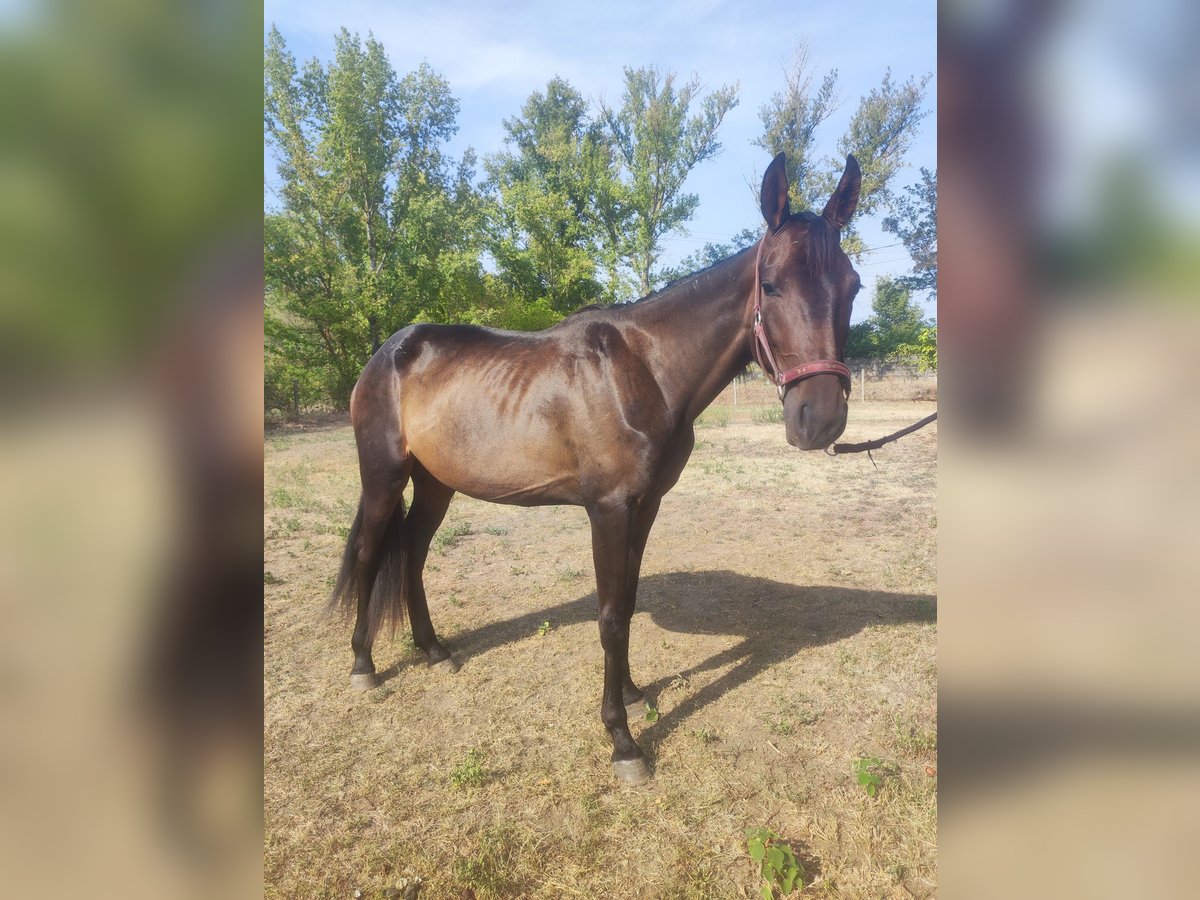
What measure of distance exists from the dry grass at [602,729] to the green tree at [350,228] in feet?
42.9

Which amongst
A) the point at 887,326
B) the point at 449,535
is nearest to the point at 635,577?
the point at 449,535

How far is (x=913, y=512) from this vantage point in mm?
6297

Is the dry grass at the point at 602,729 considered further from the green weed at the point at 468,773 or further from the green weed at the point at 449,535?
the green weed at the point at 449,535

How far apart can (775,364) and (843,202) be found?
663 millimetres

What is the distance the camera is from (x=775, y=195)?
6.68 feet

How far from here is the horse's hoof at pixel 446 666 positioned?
10.4 feet

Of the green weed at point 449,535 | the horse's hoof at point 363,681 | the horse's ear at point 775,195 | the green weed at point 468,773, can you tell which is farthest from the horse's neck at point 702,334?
the green weed at point 449,535

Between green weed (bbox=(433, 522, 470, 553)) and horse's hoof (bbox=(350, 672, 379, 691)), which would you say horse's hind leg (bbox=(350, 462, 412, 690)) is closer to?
horse's hoof (bbox=(350, 672, 379, 691))

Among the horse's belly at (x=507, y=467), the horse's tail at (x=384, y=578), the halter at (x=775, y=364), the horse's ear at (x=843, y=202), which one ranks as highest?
the horse's ear at (x=843, y=202)

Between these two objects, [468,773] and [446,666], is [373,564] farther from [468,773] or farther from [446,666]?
[468,773]
